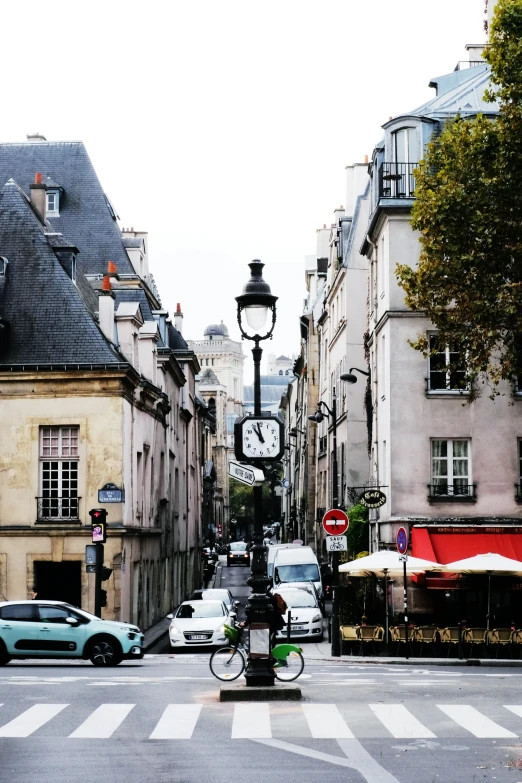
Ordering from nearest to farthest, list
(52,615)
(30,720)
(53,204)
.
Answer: (30,720), (52,615), (53,204)

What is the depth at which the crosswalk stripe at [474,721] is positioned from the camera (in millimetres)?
14398

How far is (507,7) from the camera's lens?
26375mm

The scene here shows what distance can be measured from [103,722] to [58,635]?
11.0 meters

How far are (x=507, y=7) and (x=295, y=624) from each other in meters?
18.2

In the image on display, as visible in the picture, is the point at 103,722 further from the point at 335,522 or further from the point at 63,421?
the point at 63,421

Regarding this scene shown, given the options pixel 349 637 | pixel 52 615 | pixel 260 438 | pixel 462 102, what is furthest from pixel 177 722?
pixel 462 102

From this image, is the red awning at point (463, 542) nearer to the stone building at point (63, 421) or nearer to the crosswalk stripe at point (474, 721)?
the stone building at point (63, 421)

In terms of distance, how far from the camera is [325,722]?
15352mm

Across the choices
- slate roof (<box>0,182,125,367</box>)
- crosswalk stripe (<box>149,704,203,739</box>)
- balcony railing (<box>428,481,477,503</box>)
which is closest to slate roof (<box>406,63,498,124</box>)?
balcony railing (<box>428,481,477,503</box>)

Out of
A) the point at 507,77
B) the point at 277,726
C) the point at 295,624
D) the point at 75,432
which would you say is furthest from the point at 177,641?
the point at 277,726

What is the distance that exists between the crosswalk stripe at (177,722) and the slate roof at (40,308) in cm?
2177

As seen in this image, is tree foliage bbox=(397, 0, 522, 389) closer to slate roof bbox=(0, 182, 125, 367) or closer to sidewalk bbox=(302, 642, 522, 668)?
sidewalk bbox=(302, 642, 522, 668)

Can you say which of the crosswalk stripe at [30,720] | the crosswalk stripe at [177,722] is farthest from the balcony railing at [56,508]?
the crosswalk stripe at [177,722]

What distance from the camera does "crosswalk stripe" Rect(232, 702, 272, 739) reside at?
46.4ft
